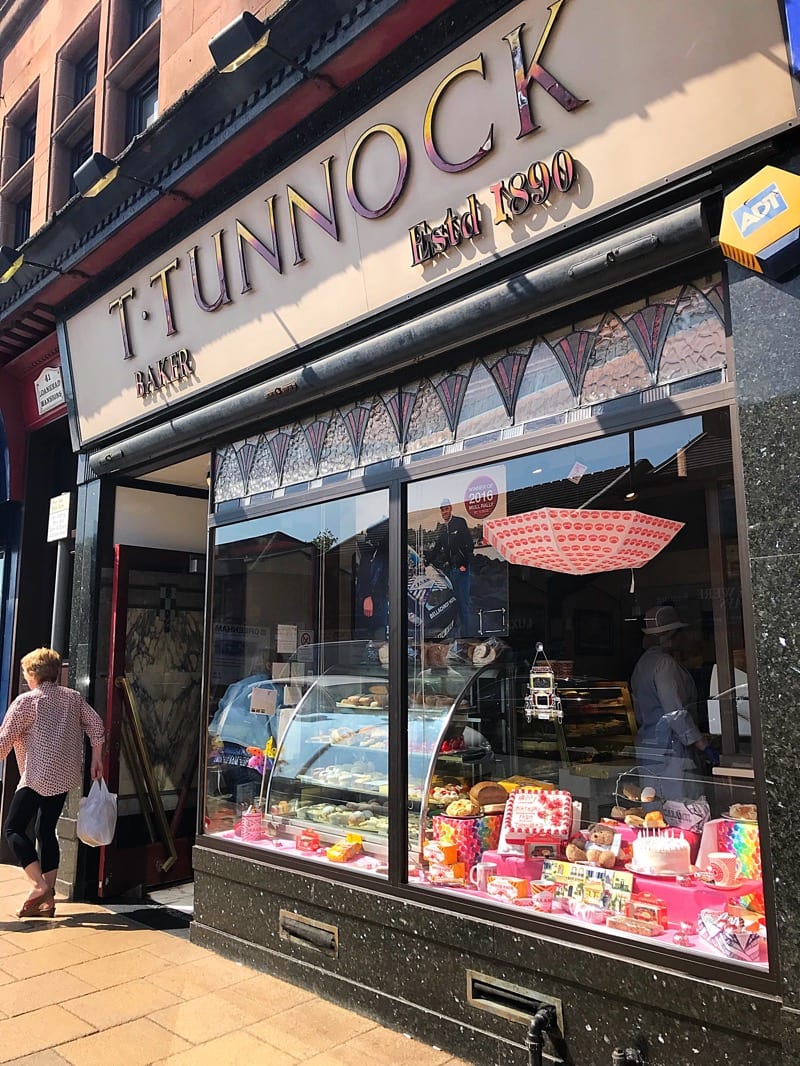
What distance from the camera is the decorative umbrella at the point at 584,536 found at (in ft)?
12.9

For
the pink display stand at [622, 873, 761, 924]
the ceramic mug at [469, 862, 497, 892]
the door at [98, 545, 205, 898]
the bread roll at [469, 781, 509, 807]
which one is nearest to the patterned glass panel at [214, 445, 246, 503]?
the door at [98, 545, 205, 898]

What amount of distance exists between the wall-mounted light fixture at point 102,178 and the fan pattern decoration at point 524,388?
1604 millimetres

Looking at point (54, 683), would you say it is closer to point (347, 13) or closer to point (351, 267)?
point (351, 267)

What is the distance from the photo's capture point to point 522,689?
445 cm

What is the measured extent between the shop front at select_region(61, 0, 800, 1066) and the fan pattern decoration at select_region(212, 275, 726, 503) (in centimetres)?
1

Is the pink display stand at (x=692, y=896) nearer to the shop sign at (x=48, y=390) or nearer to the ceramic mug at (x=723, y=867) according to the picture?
the ceramic mug at (x=723, y=867)

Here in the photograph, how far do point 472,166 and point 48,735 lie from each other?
14.8ft

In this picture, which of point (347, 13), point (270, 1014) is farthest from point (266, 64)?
point (270, 1014)

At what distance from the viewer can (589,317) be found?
11.0 ft

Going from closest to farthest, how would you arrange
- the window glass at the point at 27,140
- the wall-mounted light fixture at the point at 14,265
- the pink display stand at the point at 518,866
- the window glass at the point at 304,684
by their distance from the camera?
1. the pink display stand at the point at 518,866
2. the window glass at the point at 304,684
3. the wall-mounted light fixture at the point at 14,265
4. the window glass at the point at 27,140

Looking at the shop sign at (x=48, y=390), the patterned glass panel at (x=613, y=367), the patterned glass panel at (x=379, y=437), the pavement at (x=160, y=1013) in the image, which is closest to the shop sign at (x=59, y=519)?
the shop sign at (x=48, y=390)

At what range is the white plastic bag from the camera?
17.4ft

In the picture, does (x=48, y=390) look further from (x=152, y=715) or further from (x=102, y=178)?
(x=152, y=715)

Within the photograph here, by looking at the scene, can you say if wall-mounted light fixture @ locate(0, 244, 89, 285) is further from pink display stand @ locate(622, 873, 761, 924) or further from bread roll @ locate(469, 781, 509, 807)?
pink display stand @ locate(622, 873, 761, 924)
